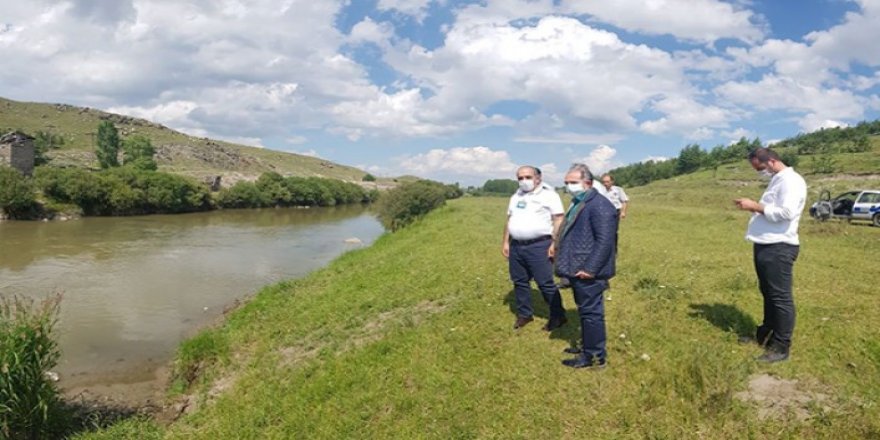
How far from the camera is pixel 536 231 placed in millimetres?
7781

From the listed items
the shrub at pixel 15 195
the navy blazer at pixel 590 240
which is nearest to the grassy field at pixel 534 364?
the navy blazer at pixel 590 240

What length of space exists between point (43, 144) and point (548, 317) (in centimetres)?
11478

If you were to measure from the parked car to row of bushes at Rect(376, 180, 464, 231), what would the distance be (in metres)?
27.3

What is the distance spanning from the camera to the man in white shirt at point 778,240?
245 inches

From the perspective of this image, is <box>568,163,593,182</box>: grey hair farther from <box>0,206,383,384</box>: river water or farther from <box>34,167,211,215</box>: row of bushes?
<box>34,167,211,215</box>: row of bushes

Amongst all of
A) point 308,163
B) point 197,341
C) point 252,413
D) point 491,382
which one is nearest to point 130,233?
point 197,341

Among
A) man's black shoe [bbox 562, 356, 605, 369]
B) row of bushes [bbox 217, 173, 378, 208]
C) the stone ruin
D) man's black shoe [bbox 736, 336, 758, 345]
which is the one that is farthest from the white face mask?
the stone ruin

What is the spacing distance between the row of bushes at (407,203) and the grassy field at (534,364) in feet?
102

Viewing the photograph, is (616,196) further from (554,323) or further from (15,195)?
(15,195)

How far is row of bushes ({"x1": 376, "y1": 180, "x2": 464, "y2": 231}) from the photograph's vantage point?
46031 mm

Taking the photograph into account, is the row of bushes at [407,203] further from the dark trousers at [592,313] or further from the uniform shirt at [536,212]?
the dark trousers at [592,313]

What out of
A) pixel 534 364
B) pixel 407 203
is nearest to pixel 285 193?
pixel 407 203

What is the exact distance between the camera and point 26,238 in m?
38.7

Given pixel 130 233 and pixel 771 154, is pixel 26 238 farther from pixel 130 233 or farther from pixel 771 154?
pixel 771 154
